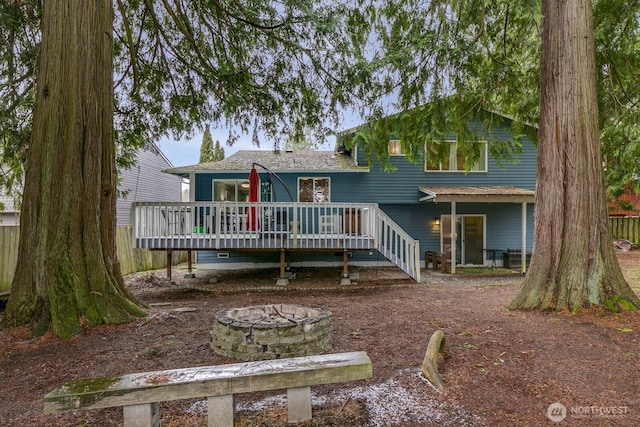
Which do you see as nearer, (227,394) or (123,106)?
(227,394)

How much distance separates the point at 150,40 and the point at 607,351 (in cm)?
999

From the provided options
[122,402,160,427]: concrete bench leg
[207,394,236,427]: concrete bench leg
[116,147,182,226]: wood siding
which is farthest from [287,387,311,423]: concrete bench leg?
[116,147,182,226]: wood siding

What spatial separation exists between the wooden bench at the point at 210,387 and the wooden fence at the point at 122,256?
731 centimetres

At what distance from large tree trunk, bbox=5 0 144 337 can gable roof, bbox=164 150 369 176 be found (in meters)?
6.26

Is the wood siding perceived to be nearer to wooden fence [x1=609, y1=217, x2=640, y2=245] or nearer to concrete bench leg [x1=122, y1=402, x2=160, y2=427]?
concrete bench leg [x1=122, y1=402, x2=160, y2=427]

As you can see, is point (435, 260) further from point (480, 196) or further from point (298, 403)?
point (298, 403)

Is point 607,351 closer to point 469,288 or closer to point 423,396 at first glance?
point 423,396

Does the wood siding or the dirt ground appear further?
the wood siding

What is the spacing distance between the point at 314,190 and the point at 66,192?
867 cm

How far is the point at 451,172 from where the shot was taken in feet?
43.9

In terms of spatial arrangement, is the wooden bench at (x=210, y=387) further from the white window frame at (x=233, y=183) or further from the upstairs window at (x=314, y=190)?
the white window frame at (x=233, y=183)

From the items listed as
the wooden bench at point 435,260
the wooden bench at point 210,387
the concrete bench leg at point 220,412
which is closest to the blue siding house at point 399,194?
the wooden bench at point 435,260

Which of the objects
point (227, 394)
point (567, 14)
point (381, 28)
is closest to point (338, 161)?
point (381, 28)

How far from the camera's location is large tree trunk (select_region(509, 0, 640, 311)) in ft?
18.1
